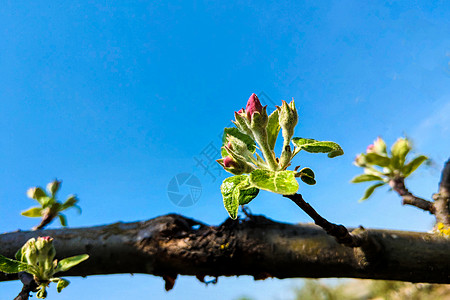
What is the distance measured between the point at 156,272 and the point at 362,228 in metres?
0.89

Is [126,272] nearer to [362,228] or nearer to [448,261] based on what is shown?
[362,228]

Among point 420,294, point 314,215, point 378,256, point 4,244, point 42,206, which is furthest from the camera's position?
point 420,294

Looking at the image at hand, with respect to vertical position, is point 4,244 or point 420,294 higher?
point 4,244

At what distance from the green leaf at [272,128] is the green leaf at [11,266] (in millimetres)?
1115

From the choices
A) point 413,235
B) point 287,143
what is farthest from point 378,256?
point 287,143

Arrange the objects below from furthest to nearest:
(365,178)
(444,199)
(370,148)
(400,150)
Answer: (370,148) < (365,178) < (400,150) < (444,199)

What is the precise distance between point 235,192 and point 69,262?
3.01 feet

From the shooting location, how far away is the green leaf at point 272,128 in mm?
1130

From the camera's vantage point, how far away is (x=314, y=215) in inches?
41.9

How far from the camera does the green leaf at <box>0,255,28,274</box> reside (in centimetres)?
140

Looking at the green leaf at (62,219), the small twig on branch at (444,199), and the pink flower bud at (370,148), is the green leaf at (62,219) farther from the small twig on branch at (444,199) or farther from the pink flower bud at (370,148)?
the small twig on branch at (444,199)

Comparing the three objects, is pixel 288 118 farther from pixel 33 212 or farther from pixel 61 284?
pixel 33 212

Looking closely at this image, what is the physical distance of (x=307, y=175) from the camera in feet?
3.43

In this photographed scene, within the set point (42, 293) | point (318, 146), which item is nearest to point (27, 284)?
point (42, 293)
